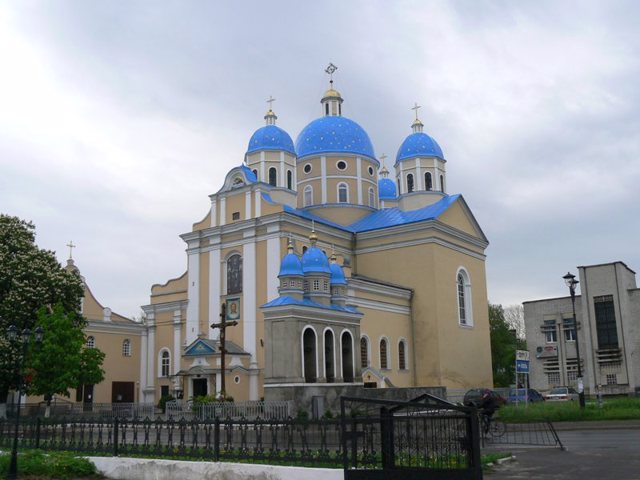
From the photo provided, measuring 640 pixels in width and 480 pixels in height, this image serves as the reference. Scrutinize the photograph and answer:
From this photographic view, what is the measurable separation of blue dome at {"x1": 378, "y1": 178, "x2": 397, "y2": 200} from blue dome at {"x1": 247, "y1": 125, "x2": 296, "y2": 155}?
15736mm

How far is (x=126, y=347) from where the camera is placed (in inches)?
1639

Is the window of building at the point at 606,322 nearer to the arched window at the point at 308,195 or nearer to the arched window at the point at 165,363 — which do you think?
the arched window at the point at 308,195

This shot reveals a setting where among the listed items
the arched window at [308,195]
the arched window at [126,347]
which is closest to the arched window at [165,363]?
the arched window at [126,347]

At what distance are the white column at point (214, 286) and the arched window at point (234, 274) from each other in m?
0.62

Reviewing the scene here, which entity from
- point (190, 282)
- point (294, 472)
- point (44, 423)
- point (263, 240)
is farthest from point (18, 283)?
point (294, 472)

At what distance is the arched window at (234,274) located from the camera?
35906 mm

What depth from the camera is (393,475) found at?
9.88 meters

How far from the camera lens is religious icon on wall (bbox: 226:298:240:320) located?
3519 centimetres

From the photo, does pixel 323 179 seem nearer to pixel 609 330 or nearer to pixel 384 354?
pixel 384 354

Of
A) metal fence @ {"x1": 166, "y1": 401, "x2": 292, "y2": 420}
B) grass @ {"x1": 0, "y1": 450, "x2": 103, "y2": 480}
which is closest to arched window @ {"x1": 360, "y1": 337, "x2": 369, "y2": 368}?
metal fence @ {"x1": 166, "y1": 401, "x2": 292, "y2": 420}

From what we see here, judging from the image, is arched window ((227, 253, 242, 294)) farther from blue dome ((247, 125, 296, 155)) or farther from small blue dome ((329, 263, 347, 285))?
blue dome ((247, 125, 296, 155))

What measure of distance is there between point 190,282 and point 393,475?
29.2m

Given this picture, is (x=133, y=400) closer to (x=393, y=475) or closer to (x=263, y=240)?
(x=263, y=240)

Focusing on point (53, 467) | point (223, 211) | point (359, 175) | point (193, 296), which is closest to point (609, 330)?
point (359, 175)
